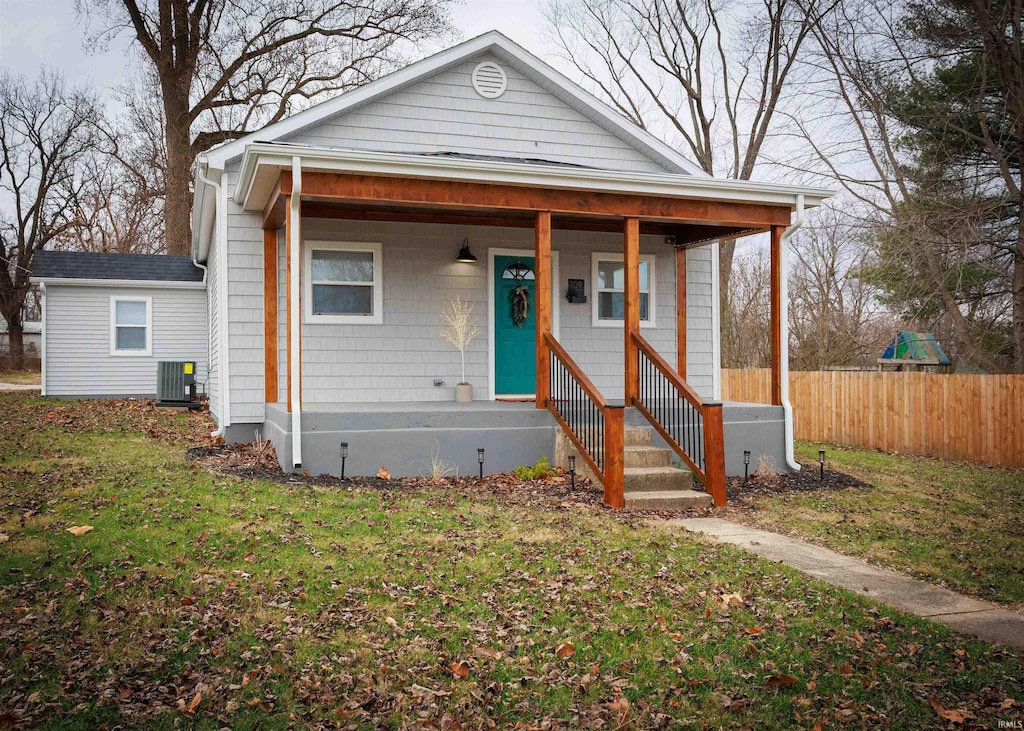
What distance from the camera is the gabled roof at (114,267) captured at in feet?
57.2

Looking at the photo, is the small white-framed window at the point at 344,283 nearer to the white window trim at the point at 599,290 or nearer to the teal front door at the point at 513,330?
the teal front door at the point at 513,330

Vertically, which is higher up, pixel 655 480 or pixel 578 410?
pixel 578 410

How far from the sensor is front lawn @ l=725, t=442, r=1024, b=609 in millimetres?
5730

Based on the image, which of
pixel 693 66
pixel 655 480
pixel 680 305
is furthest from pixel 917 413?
pixel 693 66

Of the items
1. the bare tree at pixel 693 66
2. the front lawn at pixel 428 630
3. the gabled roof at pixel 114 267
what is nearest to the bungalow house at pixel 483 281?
the front lawn at pixel 428 630

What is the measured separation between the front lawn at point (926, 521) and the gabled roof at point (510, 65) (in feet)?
16.8

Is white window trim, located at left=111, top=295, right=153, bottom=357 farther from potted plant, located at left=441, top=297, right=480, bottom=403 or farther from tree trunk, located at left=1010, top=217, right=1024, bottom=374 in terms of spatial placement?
tree trunk, located at left=1010, top=217, right=1024, bottom=374

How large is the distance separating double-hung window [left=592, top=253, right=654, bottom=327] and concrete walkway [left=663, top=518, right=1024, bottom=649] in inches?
189

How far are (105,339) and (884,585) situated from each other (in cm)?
1713

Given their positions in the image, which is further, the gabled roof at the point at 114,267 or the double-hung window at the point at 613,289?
the gabled roof at the point at 114,267

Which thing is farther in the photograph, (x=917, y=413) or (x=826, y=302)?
(x=826, y=302)

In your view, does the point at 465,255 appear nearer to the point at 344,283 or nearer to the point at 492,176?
the point at 344,283

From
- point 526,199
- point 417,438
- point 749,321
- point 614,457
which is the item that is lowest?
point 614,457

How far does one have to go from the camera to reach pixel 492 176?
855 centimetres
